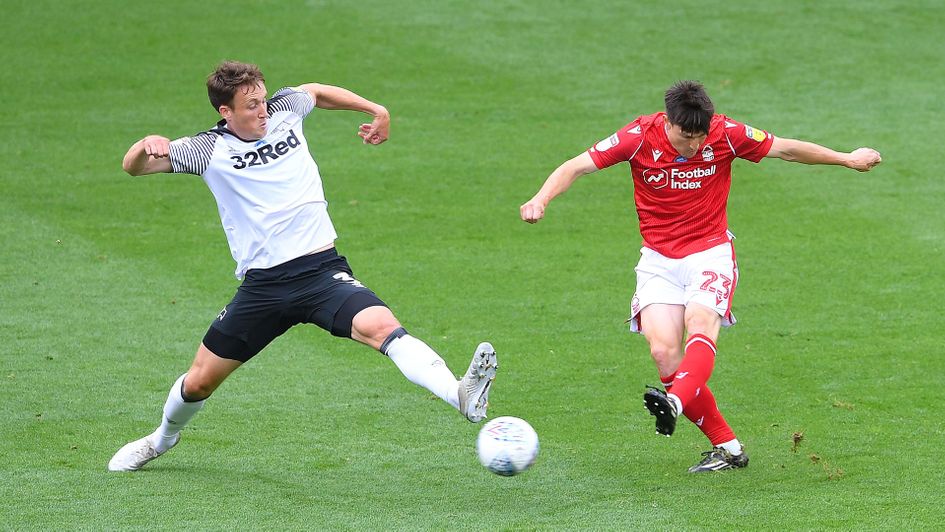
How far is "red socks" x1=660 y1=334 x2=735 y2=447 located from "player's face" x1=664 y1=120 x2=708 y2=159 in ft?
3.14

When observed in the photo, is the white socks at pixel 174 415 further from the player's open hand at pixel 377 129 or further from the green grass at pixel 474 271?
the player's open hand at pixel 377 129

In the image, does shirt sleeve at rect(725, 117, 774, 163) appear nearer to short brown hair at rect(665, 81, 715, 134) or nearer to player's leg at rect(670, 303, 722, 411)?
short brown hair at rect(665, 81, 715, 134)

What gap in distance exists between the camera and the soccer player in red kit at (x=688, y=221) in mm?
6871

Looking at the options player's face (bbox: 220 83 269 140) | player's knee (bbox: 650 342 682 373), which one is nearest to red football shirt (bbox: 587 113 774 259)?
player's knee (bbox: 650 342 682 373)

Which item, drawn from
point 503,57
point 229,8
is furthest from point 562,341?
point 229,8

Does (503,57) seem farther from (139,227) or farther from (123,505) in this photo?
(123,505)

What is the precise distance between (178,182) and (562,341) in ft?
19.3

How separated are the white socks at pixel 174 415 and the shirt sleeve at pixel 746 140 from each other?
3.14 metres

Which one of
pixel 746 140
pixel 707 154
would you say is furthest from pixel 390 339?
pixel 746 140

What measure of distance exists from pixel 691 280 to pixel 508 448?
5.19 ft

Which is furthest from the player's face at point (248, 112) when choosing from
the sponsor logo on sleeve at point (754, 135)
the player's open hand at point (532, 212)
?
the sponsor logo on sleeve at point (754, 135)

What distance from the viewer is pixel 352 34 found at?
717 inches

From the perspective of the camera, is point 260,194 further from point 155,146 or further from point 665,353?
point 665,353

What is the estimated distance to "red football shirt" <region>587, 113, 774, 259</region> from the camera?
6.91 metres
